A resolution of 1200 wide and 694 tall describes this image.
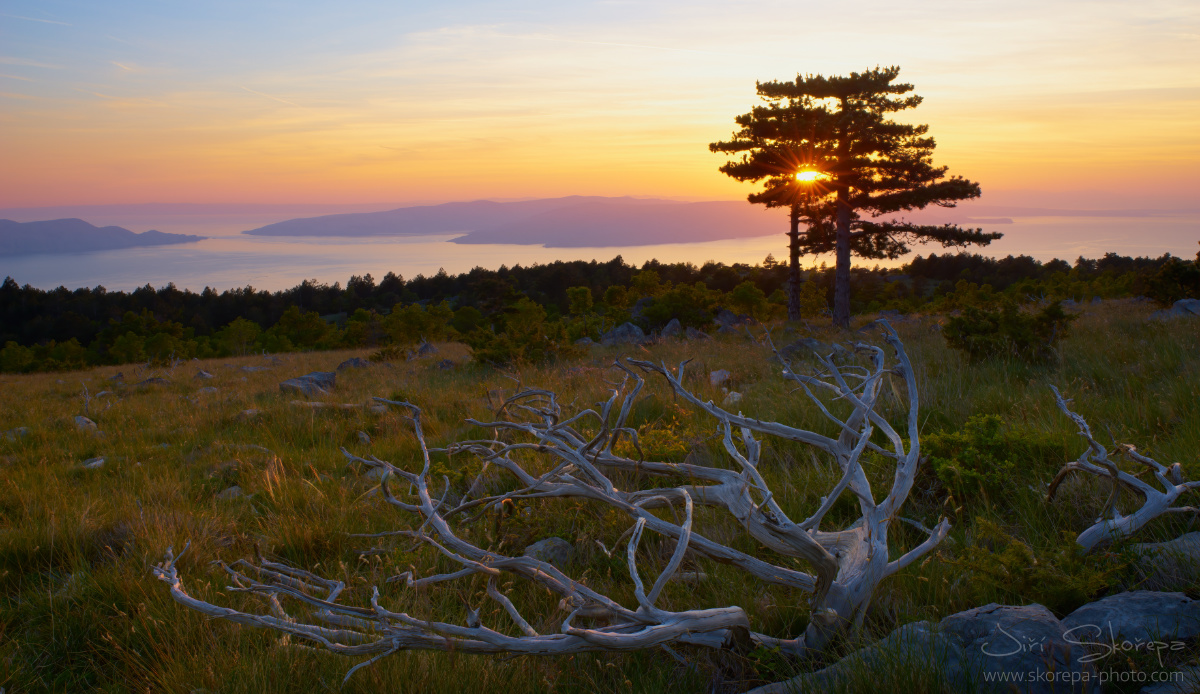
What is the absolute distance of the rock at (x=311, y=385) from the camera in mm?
8549

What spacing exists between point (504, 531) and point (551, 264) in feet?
221

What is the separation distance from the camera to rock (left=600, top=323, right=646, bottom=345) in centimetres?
1504

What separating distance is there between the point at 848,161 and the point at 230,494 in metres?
17.4

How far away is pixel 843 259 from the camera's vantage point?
18.8 m

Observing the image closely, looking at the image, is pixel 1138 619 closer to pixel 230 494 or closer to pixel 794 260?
pixel 230 494

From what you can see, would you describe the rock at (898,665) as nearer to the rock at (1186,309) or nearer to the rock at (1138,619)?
the rock at (1138,619)

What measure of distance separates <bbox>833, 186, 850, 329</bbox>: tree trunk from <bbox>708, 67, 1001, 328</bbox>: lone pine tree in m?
0.03

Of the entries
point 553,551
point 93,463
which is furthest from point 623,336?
point 553,551

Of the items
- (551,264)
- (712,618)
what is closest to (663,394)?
(712,618)

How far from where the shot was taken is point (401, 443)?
16.6 ft

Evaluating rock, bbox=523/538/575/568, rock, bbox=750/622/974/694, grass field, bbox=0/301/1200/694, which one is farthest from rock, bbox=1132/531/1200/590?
rock, bbox=523/538/575/568

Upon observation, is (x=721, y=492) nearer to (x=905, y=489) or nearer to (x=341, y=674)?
(x=905, y=489)

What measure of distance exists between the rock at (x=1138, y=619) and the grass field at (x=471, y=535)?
0.32ft
